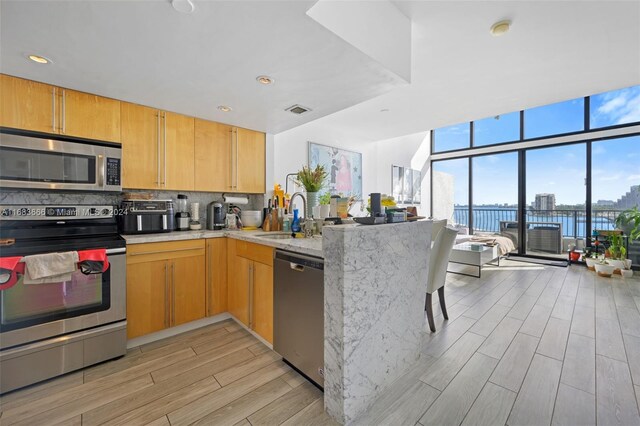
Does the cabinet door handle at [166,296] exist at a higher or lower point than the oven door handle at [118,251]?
lower

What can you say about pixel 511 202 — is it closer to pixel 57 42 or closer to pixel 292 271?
pixel 292 271

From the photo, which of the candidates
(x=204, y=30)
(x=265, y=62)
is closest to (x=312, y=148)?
(x=265, y=62)

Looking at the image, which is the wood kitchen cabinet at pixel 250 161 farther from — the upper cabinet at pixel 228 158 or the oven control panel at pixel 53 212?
the oven control panel at pixel 53 212

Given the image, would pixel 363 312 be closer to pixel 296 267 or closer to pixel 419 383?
pixel 296 267

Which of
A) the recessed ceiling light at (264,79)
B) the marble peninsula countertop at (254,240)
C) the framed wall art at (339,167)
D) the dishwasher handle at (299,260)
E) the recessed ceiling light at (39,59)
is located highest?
the recessed ceiling light at (264,79)

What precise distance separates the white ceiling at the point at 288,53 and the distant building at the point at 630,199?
2.46m

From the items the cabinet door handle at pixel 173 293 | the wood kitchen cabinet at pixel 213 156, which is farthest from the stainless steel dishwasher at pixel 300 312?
the wood kitchen cabinet at pixel 213 156

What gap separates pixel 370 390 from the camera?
146cm

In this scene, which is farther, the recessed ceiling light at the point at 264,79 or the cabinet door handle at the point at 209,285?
the cabinet door handle at the point at 209,285

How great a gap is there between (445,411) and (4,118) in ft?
11.3

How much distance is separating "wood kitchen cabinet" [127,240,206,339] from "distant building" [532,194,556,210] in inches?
261

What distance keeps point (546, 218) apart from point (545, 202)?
1.13ft

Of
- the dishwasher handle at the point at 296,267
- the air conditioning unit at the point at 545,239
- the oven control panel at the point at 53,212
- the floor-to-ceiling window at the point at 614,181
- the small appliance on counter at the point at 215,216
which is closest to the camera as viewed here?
the dishwasher handle at the point at 296,267

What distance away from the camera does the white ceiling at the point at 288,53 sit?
1338 mm
